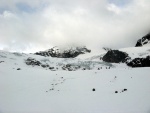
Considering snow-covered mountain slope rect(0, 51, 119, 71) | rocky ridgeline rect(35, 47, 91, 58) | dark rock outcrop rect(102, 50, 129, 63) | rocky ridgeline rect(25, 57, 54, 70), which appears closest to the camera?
snow-covered mountain slope rect(0, 51, 119, 71)

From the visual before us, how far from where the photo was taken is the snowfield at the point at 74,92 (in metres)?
13.9

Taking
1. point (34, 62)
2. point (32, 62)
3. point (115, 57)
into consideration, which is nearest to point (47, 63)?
point (34, 62)

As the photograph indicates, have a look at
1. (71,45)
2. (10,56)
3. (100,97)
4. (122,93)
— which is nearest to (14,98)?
(100,97)

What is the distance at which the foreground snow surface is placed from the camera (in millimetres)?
13906

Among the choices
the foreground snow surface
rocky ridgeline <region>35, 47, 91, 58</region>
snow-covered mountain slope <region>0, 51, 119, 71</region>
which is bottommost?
the foreground snow surface

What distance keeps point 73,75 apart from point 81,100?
25.1 ft

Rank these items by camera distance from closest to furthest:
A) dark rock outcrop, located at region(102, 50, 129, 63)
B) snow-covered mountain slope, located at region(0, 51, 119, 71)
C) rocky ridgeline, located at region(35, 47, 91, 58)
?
snow-covered mountain slope, located at region(0, 51, 119, 71) < dark rock outcrop, located at region(102, 50, 129, 63) < rocky ridgeline, located at region(35, 47, 91, 58)

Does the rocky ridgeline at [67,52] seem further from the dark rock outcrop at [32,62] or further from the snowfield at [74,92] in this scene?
the snowfield at [74,92]

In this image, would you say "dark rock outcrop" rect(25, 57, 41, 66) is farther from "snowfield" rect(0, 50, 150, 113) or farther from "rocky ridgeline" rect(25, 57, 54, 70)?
"snowfield" rect(0, 50, 150, 113)

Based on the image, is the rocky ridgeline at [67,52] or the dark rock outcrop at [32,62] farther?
the rocky ridgeline at [67,52]

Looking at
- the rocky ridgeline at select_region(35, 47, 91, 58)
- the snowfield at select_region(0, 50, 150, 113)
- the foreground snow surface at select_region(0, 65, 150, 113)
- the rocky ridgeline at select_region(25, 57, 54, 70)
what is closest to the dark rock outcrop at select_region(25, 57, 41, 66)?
the rocky ridgeline at select_region(25, 57, 54, 70)

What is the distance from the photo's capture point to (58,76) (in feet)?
74.6

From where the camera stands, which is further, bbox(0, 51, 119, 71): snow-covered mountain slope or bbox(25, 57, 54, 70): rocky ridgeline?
bbox(25, 57, 54, 70): rocky ridgeline

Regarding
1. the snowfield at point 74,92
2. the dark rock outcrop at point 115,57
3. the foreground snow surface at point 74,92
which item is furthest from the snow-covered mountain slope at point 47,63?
the foreground snow surface at point 74,92
